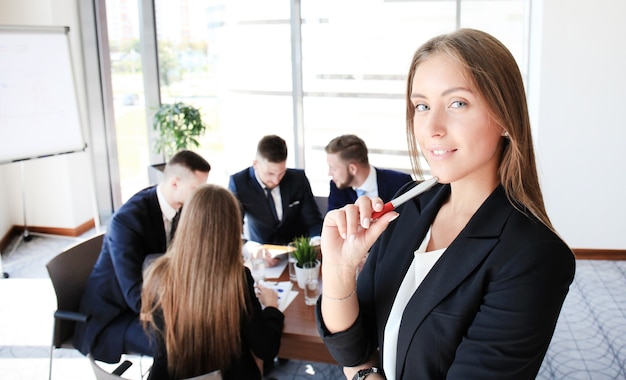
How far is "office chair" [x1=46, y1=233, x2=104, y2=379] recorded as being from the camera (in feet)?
9.40

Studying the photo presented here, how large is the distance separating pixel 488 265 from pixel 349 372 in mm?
452

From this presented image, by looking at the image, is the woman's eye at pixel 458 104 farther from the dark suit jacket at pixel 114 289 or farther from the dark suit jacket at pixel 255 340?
the dark suit jacket at pixel 114 289

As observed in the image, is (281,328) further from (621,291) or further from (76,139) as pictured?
(76,139)

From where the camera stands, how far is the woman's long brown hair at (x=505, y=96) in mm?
1023

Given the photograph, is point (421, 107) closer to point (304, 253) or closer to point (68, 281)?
point (304, 253)

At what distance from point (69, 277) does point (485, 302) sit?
251 cm

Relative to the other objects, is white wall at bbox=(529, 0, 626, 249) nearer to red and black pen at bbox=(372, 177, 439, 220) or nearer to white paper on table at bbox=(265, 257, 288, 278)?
white paper on table at bbox=(265, 257, 288, 278)

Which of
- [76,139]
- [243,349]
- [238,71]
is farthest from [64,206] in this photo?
[243,349]

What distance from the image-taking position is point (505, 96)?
1025 millimetres

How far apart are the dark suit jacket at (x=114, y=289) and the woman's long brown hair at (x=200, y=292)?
1.92ft

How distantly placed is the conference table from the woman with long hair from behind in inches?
3.2

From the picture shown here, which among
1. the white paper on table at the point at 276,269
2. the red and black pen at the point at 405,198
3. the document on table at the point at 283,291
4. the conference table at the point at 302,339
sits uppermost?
the red and black pen at the point at 405,198

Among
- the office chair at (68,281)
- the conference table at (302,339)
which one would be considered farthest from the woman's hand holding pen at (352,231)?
the office chair at (68,281)

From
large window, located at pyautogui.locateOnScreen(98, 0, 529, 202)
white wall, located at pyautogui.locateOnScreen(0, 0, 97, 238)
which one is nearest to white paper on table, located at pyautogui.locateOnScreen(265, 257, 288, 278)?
large window, located at pyautogui.locateOnScreen(98, 0, 529, 202)
